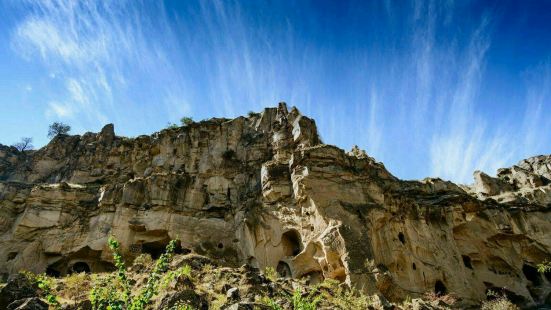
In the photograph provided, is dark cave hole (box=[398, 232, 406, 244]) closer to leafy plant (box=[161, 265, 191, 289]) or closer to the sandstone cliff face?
the sandstone cliff face

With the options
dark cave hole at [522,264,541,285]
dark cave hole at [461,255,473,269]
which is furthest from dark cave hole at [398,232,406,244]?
dark cave hole at [522,264,541,285]

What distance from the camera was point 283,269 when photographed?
91.2 ft

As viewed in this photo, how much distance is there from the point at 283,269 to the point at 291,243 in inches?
86.3

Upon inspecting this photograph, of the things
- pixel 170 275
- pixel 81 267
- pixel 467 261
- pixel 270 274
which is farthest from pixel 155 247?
pixel 467 261

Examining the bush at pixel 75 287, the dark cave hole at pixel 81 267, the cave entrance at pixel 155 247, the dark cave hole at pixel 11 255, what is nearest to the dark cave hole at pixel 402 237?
the cave entrance at pixel 155 247

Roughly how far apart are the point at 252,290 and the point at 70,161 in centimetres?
3167

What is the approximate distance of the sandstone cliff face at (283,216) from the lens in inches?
1067

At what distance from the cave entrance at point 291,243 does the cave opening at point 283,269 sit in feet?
2.49

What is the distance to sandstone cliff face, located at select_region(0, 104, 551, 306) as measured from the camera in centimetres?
2709

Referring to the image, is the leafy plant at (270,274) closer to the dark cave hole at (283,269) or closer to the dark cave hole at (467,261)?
the dark cave hole at (283,269)

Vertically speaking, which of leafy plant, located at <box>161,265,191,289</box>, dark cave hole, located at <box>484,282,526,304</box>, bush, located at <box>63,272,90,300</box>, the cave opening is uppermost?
the cave opening

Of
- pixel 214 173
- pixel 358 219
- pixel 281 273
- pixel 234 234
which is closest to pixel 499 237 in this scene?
pixel 358 219

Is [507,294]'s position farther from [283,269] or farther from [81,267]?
[81,267]

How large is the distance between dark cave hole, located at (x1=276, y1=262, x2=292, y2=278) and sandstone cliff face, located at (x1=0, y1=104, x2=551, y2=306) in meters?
0.11
